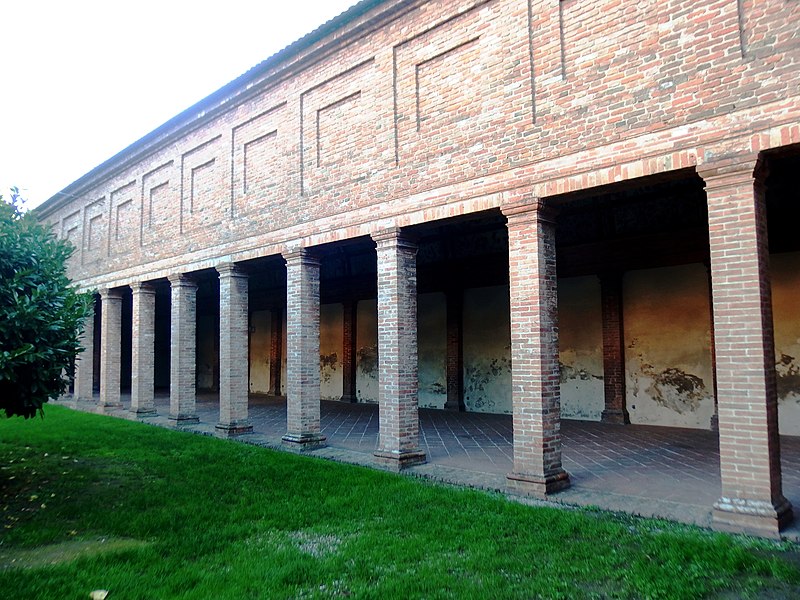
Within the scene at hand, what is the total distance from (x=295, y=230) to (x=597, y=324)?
261 inches

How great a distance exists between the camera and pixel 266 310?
69.2ft

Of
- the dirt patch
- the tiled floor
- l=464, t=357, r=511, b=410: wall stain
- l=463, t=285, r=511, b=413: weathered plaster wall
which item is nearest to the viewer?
the dirt patch

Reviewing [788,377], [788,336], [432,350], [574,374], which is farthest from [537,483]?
[432,350]

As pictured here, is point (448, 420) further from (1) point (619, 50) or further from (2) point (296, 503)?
(1) point (619, 50)

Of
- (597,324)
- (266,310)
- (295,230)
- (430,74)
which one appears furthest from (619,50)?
(266,310)

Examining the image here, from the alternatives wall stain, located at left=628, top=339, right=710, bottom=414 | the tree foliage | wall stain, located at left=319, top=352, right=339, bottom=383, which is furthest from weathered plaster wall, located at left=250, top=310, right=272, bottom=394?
the tree foliage

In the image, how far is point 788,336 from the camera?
974 centimetres

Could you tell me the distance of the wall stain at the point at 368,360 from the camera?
1686 centimetres

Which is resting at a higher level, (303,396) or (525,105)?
(525,105)

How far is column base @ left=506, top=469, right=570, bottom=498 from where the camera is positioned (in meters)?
6.57

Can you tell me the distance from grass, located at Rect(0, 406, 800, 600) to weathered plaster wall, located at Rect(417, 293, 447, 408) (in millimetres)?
7565

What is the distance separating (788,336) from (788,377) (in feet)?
2.28

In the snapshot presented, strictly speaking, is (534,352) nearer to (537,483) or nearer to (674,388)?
(537,483)

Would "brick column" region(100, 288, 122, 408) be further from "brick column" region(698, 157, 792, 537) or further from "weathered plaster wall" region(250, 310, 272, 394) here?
"brick column" region(698, 157, 792, 537)
